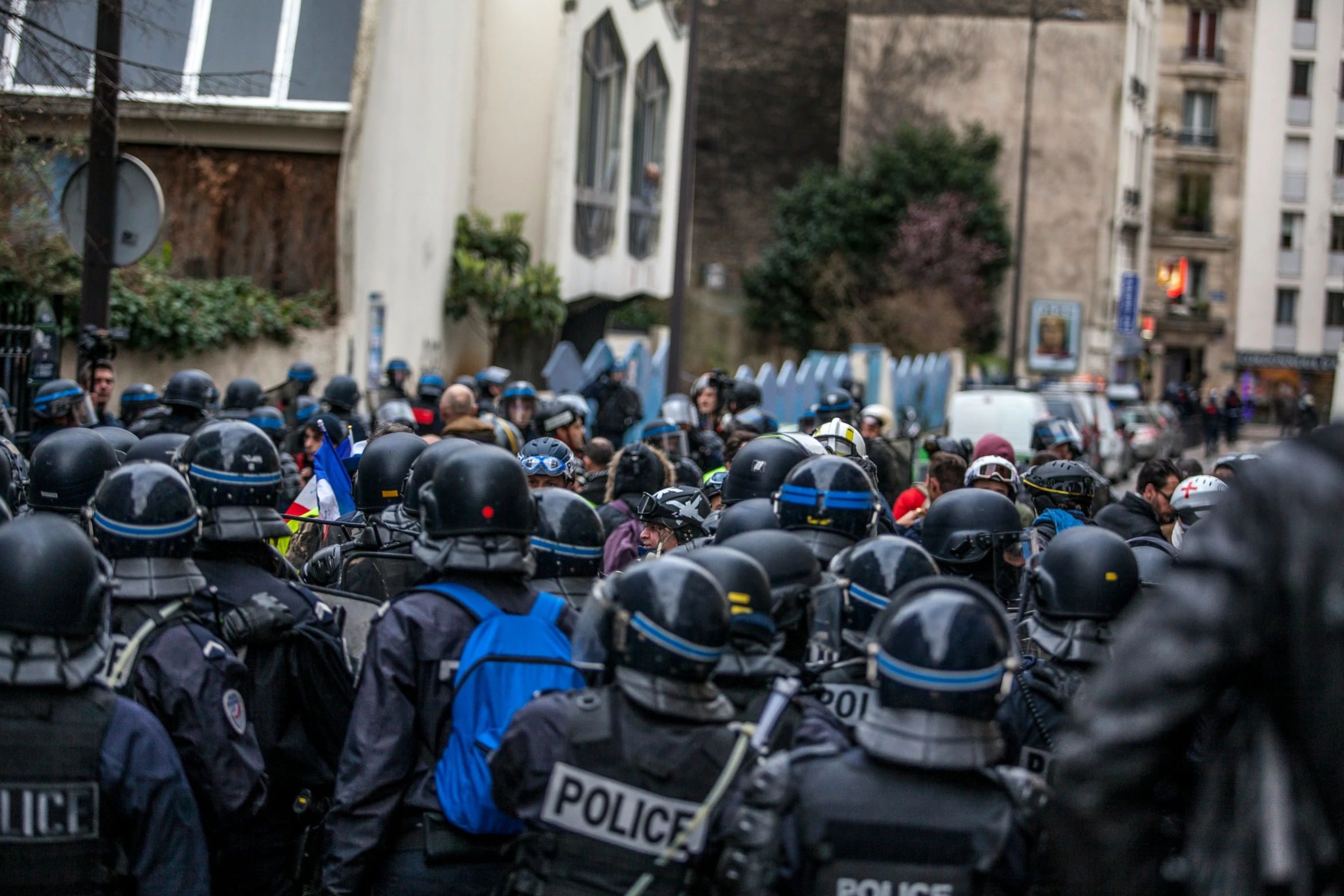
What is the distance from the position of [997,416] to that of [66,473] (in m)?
18.1

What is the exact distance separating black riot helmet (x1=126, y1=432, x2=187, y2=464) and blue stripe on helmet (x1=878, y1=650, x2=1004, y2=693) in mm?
3878

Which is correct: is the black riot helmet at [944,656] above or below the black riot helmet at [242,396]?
below

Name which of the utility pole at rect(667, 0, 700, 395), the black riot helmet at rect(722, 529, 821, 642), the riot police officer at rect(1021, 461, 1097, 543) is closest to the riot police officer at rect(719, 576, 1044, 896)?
the black riot helmet at rect(722, 529, 821, 642)

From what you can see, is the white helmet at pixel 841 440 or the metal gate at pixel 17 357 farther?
the metal gate at pixel 17 357

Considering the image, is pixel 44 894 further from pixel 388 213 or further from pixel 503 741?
pixel 388 213

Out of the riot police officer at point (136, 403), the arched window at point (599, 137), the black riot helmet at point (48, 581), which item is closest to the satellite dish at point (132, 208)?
the riot police officer at point (136, 403)

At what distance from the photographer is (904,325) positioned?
38688 mm

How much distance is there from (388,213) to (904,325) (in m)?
23.1

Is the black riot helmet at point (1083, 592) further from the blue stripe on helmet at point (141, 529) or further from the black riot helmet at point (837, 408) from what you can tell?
the black riot helmet at point (837, 408)

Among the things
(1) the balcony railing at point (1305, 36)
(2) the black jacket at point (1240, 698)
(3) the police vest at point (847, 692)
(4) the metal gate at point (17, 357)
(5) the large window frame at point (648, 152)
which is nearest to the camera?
(2) the black jacket at point (1240, 698)

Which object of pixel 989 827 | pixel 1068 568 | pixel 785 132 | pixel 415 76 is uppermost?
pixel 785 132

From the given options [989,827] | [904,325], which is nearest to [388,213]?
[989,827]

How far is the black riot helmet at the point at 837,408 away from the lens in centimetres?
1120

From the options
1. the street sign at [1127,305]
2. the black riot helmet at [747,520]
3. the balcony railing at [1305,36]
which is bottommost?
the black riot helmet at [747,520]
